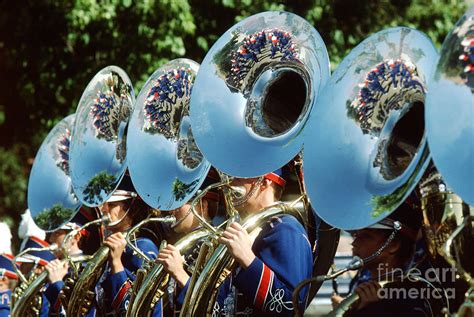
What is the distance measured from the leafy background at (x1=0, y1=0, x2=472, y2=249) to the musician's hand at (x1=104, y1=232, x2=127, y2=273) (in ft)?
13.2

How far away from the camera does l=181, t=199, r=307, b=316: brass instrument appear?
15.1ft

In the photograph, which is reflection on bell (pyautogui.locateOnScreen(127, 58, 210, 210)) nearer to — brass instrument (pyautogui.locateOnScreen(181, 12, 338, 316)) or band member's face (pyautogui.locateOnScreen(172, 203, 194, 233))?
band member's face (pyautogui.locateOnScreen(172, 203, 194, 233))

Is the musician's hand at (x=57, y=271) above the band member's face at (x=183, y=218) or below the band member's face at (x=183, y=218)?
below

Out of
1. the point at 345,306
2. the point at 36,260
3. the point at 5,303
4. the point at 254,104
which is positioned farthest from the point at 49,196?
the point at 345,306

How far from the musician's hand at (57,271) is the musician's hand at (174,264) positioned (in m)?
1.56

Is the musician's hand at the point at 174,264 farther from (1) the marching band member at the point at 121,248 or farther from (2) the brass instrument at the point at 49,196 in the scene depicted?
(2) the brass instrument at the point at 49,196

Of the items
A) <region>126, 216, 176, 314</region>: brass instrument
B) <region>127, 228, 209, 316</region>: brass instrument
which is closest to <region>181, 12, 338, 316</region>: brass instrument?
<region>127, 228, 209, 316</region>: brass instrument

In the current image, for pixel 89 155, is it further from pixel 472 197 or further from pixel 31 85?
pixel 31 85

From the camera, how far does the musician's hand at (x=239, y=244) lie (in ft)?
14.5

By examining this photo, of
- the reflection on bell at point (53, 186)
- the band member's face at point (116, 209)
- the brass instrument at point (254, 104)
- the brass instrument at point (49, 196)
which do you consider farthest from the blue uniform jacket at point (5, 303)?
the brass instrument at point (254, 104)

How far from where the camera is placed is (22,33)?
410 inches

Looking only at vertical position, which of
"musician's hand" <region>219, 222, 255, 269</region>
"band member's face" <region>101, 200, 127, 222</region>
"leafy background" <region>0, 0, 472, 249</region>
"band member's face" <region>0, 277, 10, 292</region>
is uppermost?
"leafy background" <region>0, 0, 472, 249</region>

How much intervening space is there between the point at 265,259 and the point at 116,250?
4.55ft

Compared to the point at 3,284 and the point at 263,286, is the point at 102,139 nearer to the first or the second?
the point at 263,286
